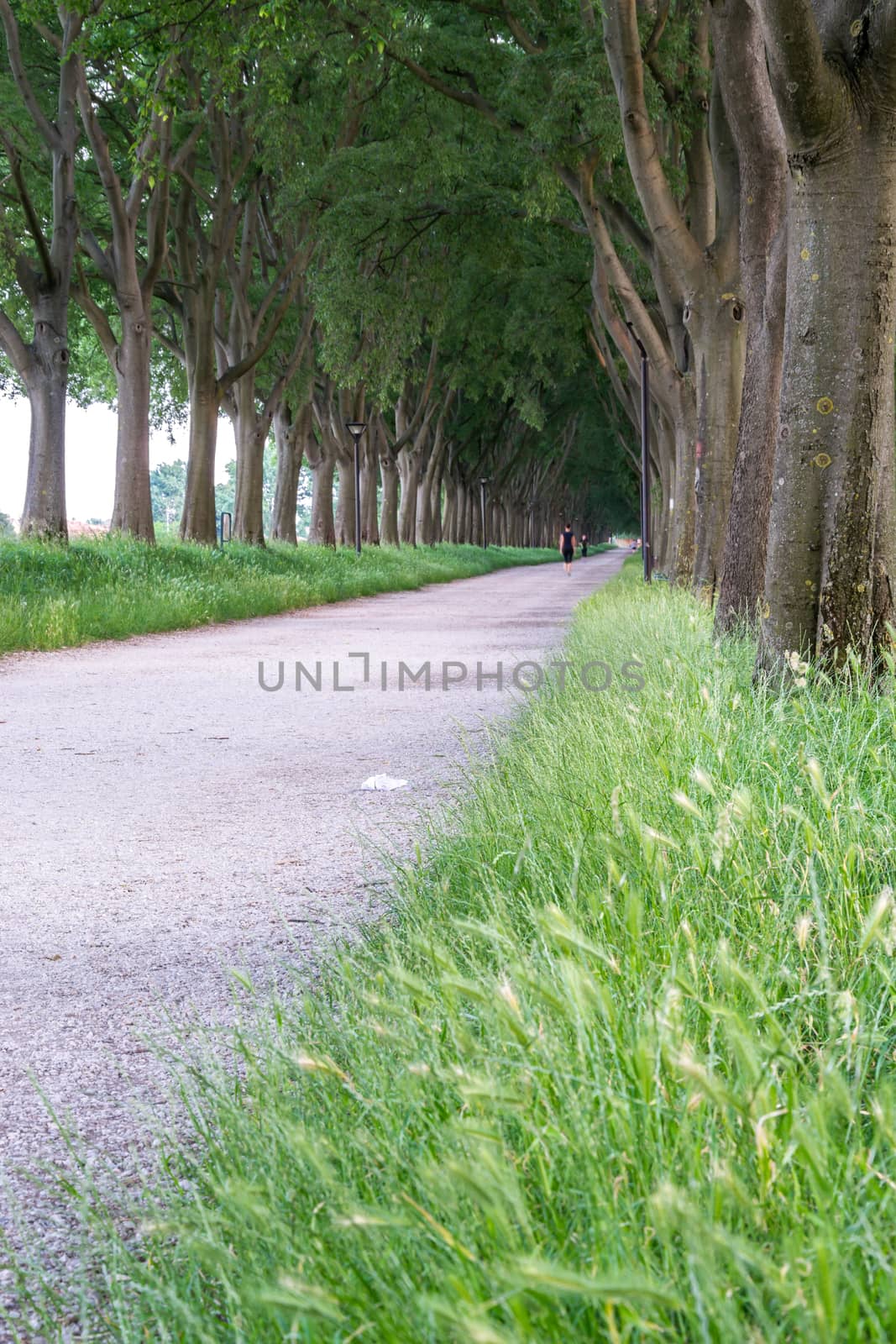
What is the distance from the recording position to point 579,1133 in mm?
1586

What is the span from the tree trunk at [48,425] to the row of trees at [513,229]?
0.06m

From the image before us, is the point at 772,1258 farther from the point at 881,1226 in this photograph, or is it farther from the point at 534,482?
the point at 534,482

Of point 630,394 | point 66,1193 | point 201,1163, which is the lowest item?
point 66,1193

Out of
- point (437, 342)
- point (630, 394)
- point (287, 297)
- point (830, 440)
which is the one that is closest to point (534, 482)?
point (437, 342)

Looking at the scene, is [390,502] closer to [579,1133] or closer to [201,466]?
[201,466]

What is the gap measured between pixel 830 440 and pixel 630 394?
26.0 meters

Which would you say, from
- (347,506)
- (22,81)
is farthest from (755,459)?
(347,506)

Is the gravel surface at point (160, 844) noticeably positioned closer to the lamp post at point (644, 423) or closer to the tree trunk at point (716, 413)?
the tree trunk at point (716, 413)

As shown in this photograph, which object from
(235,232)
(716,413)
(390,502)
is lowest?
(716,413)

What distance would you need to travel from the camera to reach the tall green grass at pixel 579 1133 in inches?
48.4

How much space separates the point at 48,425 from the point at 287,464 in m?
16.1

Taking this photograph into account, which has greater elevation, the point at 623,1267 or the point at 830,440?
the point at 830,440

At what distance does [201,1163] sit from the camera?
2229 mm

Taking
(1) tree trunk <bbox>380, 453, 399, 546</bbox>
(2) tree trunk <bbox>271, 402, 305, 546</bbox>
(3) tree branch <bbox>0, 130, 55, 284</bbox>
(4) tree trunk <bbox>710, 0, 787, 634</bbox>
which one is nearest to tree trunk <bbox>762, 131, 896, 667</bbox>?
(4) tree trunk <bbox>710, 0, 787, 634</bbox>
